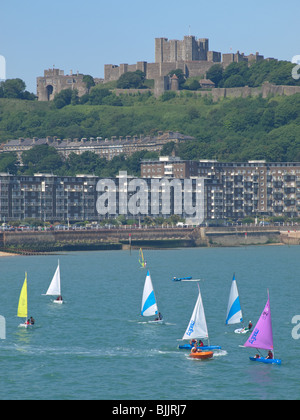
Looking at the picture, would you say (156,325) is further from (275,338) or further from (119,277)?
(119,277)

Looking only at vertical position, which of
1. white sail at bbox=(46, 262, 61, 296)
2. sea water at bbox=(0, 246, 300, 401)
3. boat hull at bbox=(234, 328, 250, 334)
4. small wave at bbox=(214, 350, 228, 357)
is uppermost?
white sail at bbox=(46, 262, 61, 296)

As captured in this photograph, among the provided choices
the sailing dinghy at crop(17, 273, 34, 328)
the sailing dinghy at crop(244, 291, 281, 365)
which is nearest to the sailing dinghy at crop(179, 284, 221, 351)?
the sailing dinghy at crop(244, 291, 281, 365)

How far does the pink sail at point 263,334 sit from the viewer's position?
68125 millimetres

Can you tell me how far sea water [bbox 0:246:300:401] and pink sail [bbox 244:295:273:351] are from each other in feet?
5.07

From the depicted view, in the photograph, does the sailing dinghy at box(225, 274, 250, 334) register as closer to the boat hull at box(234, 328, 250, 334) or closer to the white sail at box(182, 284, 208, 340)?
the boat hull at box(234, 328, 250, 334)

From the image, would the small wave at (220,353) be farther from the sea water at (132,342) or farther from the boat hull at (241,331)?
the boat hull at (241,331)

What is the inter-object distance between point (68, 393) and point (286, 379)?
602 inches

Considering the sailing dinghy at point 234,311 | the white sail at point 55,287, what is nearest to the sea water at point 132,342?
the sailing dinghy at point 234,311

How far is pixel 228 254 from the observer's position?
19038cm

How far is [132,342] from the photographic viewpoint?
7700 cm

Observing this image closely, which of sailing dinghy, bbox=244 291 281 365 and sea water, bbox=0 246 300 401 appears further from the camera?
sailing dinghy, bbox=244 291 281 365

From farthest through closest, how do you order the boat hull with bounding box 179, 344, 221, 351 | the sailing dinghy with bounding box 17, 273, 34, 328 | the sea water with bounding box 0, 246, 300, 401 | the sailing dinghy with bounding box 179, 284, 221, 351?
the sailing dinghy with bounding box 17, 273, 34, 328 → the sailing dinghy with bounding box 179, 284, 221, 351 → the boat hull with bounding box 179, 344, 221, 351 → the sea water with bounding box 0, 246, 300, 401

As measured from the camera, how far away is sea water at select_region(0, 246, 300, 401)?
61844mm
